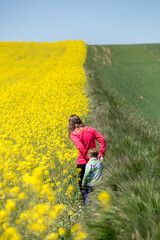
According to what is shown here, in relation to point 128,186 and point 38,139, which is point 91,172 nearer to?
point 128,186

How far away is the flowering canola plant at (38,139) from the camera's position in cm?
269

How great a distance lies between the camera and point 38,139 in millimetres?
6102

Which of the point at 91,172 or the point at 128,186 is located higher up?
the point at 91,172

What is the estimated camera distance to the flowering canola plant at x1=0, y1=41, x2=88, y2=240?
2686 mm

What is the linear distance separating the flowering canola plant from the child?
0.31 meters

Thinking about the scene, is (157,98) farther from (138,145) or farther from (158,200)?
(158,200)

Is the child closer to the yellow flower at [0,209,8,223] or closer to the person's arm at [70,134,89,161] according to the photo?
the person's arm at [70,134,89,161]

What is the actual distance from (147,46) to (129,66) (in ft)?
39.0

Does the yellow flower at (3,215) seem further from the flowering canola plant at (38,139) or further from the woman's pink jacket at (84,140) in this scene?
the woman's pink jacket at (84,140)

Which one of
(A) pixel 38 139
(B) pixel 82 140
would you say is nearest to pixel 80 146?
(B) pixel 82 140

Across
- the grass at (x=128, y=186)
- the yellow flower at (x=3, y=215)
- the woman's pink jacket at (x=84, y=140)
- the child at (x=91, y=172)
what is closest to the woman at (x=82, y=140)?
the woman's pink jacket at (x=84, y=140)

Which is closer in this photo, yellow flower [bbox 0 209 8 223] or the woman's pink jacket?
yellow flower [bbox 0 209 8 223]

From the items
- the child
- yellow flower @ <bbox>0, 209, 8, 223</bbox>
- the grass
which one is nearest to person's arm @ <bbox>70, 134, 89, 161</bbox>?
the child

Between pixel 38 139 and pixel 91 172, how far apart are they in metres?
2.81
